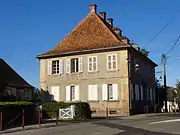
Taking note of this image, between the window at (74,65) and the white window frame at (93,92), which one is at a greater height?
the window at (74,65)

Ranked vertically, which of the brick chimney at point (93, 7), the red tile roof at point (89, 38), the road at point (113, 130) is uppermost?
the brick chimney at point (93, 7)

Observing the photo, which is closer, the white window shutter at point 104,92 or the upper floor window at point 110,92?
the upper floor window at point 110,92

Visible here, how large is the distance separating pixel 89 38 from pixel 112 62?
4.86 meters

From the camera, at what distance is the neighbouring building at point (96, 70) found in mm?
37375

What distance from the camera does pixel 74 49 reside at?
4044 centimetres

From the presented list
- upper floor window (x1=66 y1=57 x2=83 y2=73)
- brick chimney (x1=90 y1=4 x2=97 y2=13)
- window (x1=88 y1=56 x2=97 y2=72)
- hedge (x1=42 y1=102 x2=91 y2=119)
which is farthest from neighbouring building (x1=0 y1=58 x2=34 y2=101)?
brick chimney (x1=90 y1=4 x2=97 y2=13)

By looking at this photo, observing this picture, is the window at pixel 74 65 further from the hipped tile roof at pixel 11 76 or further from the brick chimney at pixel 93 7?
the hipped tile roof at pixel 11 76

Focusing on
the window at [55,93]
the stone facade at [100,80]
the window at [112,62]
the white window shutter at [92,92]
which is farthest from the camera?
the window at [55,93]

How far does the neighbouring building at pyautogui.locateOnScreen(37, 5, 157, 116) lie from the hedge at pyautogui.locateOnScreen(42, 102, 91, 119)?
293 inches

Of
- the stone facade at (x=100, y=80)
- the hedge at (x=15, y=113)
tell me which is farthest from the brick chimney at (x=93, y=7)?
the hedge at (x=15, y=113)

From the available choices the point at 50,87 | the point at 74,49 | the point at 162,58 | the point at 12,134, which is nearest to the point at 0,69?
the point at 50,87

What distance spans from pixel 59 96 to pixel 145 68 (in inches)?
476

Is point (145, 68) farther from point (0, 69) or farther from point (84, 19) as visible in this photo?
point (0, 69)

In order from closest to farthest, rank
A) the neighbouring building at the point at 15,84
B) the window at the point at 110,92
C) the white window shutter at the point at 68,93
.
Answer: the window at the point at 110,92, the white window shutter at the point at 68,93, the neighbouring building at the point at 15,84
